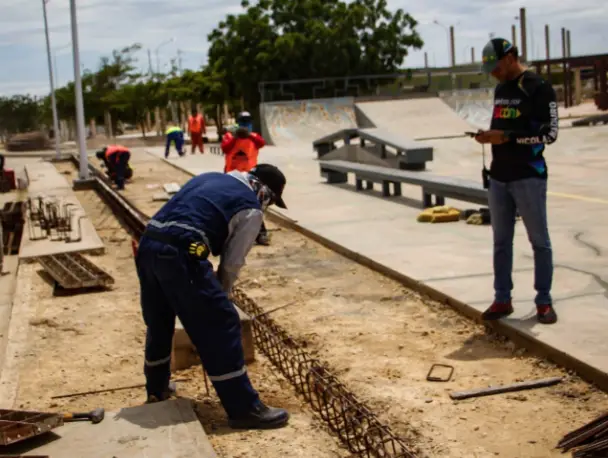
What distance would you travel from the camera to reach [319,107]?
129ft

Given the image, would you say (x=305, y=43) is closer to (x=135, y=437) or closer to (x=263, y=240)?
(x=263, y=240)

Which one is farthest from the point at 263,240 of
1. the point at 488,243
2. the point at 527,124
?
the point at 527,124

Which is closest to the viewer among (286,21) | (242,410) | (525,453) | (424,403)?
(525,453)

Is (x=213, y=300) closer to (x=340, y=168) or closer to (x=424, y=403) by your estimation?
(x=424, y=403)

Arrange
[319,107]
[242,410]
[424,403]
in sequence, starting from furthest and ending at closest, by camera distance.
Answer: [319,107] < [424,403] < [242,410]

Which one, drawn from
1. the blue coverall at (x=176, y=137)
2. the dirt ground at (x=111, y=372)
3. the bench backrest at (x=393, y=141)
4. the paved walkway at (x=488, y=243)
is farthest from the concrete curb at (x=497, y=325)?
the blue coverall at (x=176, y=137)

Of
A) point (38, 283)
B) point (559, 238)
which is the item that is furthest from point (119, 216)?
point (559, 238)

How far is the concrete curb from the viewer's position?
5449 millimetres

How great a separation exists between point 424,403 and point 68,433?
208 centimetres

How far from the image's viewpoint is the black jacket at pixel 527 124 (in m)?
6.23

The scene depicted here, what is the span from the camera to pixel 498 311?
6.64m

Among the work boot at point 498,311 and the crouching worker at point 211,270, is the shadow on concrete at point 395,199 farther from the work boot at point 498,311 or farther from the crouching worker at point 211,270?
the crouching worker at point 211,270

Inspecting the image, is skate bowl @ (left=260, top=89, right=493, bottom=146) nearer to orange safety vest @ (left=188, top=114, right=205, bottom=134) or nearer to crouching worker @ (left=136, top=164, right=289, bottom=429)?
orange safety vest @ (left=188, top=114, right=205, bottom=134)

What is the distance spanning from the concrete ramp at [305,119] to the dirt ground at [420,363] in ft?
90.5
